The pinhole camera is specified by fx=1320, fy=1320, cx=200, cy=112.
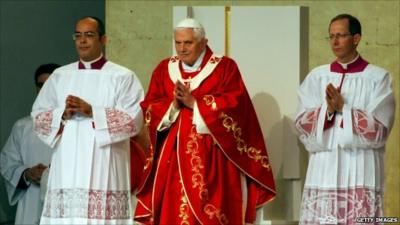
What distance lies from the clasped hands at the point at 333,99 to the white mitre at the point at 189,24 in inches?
40.8

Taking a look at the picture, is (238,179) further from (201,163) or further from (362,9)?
(362,9)

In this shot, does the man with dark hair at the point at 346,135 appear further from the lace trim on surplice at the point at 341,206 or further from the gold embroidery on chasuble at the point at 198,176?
the gold embroidery on chasuble at the point at 198,176

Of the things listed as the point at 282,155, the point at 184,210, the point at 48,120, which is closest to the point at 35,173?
the point at 48,120

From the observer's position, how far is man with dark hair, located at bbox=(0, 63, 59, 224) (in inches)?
452

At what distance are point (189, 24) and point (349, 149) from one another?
147 centimetres

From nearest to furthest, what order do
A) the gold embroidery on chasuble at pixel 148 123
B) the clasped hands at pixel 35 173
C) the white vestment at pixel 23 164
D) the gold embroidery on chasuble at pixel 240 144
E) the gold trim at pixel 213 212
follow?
the gold trim at pixel 213 212 < the gold embroidery on chasuble at pixel 240 144 < the gold embroidery on chasuble at pixel 148 123 < the clasped hands at pixel 35 173 < the white vestment at pixel 23 164

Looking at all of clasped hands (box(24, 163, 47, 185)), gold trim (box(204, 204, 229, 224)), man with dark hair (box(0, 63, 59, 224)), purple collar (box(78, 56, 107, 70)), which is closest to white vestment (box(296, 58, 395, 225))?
gold trim (box(204, 204, 229, 224))

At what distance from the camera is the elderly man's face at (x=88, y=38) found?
975cm

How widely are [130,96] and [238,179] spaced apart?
3.51 ft

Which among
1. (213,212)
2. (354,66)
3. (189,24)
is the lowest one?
(213,212)

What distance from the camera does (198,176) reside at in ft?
30.3

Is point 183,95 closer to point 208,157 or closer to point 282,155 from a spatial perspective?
point 208,157

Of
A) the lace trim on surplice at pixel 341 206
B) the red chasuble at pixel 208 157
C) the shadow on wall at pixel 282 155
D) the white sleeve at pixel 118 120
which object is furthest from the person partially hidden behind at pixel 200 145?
the shadow on wall at pixel 282 155

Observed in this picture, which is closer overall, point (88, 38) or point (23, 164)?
point (88, 38)
